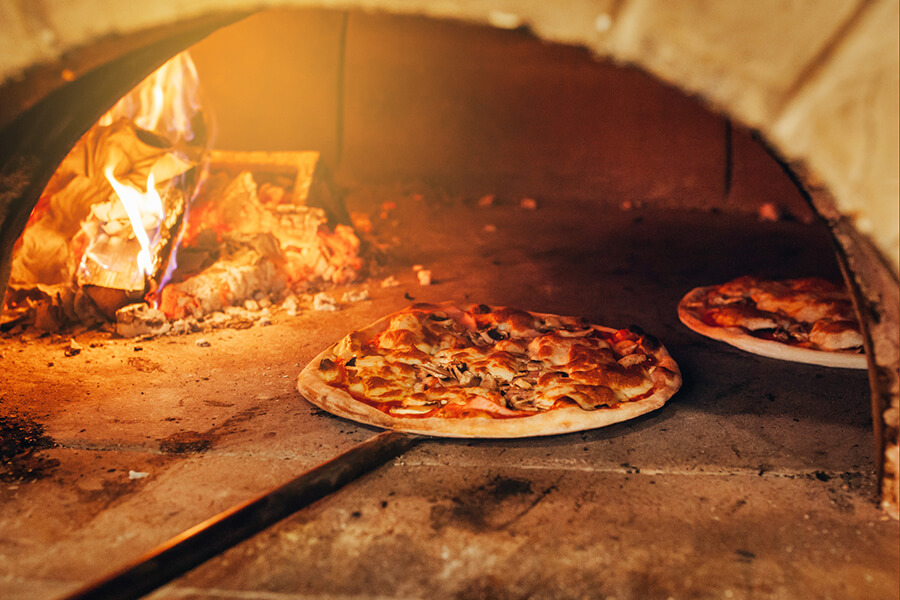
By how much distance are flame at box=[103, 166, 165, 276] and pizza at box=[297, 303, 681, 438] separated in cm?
188

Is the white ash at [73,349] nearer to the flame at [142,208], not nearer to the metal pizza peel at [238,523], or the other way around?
the flame at [142,208]

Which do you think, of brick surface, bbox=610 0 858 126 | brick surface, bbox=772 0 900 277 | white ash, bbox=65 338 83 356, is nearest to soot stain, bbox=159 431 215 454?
white ash, bbox=65 338 83 356

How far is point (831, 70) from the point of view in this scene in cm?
188

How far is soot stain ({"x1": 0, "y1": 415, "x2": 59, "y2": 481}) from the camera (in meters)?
2.84

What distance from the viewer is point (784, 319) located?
433 centimetres

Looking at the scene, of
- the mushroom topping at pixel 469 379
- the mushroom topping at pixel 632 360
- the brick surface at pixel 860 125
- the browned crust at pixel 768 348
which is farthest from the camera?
the browned crust at pixel 768 348

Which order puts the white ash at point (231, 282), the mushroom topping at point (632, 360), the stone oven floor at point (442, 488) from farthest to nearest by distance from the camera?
the white ash at point (231, 282) → the mushroom topping at point (632, 360) → the stone oven floor at point (442, 488)

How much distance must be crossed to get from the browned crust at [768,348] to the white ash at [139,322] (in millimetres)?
3698

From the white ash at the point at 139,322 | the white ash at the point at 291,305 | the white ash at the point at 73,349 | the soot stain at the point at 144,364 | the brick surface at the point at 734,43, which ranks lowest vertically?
the soot stain at the point at 144,364

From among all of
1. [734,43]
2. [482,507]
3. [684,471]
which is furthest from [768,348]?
[734,43]

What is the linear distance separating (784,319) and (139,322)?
438 centimetres

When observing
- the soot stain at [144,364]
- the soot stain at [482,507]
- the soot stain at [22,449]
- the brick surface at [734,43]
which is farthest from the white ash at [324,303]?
the brick surface at [734,43]

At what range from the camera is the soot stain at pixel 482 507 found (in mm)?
2498

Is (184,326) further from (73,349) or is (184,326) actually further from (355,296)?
(355,296)
